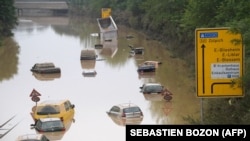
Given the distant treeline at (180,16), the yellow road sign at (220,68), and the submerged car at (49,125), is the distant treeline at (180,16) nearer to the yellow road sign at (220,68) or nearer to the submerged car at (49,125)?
the yellow road sign at (220,68)

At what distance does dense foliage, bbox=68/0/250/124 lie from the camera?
16.2 metres

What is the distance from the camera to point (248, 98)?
1658cm

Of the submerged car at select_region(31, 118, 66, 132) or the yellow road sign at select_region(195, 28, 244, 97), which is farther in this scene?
the submerged car at select_region(31, 118, 66, 132)

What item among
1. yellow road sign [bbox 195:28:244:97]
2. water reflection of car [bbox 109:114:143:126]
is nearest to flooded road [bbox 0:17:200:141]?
water reflection of car [bbox 109:114:143:126]

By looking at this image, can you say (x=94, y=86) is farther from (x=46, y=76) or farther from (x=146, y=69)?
(x=46, y=76)

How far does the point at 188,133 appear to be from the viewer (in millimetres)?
6223

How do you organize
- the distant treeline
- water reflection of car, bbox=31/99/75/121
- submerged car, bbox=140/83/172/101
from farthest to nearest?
submerged car, bbox=140/83/172/101 < water reflection of car, bbox=31/99/75/121 < the distant treeline

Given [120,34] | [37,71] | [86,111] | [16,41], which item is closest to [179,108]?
[86,111]

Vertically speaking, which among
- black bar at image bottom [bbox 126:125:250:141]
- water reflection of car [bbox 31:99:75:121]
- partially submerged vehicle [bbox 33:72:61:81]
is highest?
black bar at image bottom [bbox 126:125:250:141]

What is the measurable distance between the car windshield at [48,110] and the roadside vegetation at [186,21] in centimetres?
924

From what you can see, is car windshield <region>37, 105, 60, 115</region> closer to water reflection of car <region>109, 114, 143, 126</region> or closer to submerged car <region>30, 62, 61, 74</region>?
water reflection of car <region>109, 114, 143, 126</region>

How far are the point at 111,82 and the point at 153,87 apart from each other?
6.64m

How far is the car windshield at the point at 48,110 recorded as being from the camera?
28328 millimetres

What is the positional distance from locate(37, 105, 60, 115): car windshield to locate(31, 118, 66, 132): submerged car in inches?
63.7
